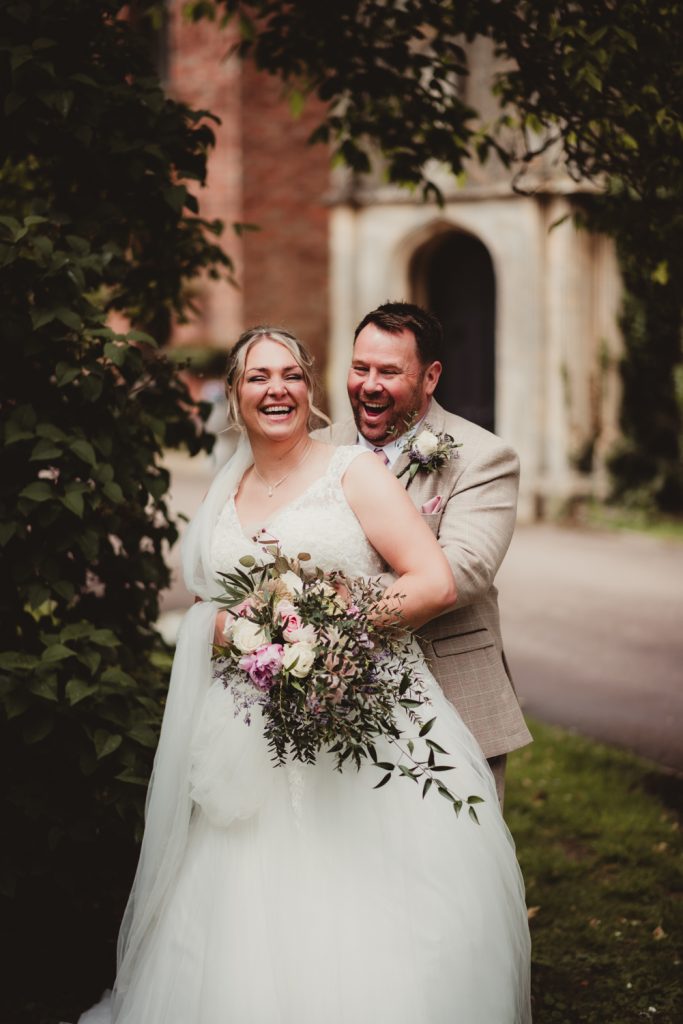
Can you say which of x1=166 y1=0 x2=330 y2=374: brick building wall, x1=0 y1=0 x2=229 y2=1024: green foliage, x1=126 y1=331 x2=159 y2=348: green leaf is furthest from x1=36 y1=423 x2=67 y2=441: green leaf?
x1=166 y1=0 x2=330 y2=374: brick building wall

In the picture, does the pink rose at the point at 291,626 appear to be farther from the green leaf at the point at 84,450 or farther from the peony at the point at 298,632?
the green leaf at the point at 84,450

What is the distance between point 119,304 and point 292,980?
2920 mm

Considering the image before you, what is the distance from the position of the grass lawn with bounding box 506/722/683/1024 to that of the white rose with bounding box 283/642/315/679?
1.89 m

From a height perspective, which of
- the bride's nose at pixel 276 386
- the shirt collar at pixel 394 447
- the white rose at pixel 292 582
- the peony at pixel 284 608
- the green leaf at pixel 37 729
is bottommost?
the green leaf at pixel 37 729

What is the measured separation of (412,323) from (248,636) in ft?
3.87

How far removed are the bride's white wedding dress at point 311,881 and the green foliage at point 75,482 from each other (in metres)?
0.46

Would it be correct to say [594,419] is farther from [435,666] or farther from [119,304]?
[435,666]

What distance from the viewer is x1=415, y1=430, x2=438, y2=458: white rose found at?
3.18 meters

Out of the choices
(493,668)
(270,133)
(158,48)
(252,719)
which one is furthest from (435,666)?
(158,48)

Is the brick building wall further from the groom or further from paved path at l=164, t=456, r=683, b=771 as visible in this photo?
the groom

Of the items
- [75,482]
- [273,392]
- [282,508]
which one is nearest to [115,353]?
[75,482]

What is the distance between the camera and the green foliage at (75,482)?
352 cm

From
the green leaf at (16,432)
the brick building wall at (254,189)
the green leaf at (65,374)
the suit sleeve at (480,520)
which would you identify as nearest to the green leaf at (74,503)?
the green leaf at (16,432)

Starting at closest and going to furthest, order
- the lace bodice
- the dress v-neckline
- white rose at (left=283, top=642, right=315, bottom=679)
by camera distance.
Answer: white rose at (left=283, top=642, right=315, bottom=679)
the lace bodice
the dress v-neckline
